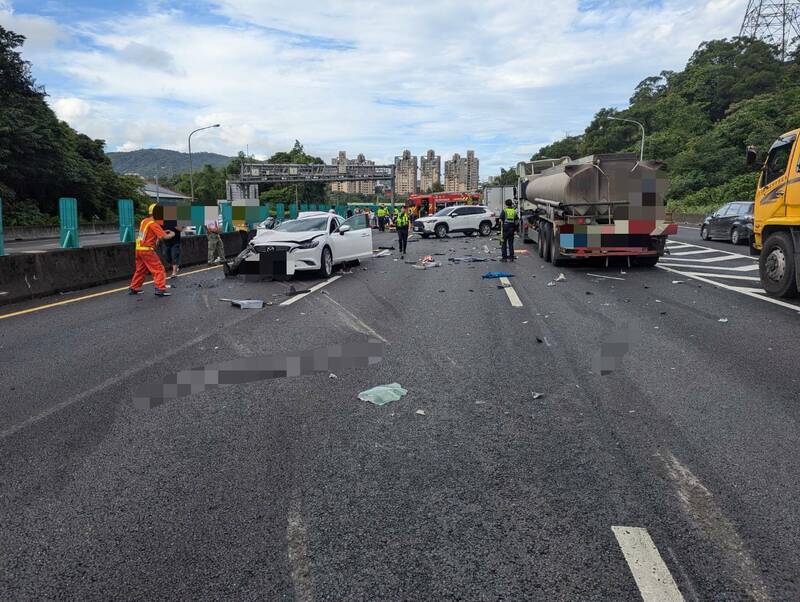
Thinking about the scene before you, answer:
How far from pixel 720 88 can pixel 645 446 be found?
8081 cm

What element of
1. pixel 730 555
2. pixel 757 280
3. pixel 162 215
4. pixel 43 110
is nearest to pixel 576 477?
pixel 730 555

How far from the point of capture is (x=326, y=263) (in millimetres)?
14539

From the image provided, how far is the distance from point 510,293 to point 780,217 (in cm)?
465

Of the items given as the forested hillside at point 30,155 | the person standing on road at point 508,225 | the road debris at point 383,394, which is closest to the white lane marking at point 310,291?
the road debris at point 383,394

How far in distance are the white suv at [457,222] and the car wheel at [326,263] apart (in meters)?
19.8

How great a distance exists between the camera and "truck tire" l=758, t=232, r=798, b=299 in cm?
986

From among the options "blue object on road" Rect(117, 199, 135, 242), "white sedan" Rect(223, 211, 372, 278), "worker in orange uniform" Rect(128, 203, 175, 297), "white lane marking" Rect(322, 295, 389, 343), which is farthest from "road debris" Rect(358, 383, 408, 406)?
"blue object on road" Rect(117, 199, 135, 242)

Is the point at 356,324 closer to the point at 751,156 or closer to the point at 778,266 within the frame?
the point at 778,266

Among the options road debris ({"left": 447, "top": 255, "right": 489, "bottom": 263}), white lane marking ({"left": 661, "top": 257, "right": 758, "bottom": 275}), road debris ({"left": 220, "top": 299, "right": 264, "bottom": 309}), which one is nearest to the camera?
road debris ({"left": 220, "top": 299, "right": 264, "bottom": 309})

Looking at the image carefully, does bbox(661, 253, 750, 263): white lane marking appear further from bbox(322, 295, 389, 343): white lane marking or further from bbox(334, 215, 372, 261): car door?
bbox(322, 295, 389, 343): white lane marking

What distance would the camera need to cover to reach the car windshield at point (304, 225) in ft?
48.9

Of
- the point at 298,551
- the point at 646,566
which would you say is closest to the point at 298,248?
the point at 298,551

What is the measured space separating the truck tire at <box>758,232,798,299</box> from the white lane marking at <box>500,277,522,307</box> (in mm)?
4333

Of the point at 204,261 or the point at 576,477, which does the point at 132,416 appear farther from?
the point at 204,261
